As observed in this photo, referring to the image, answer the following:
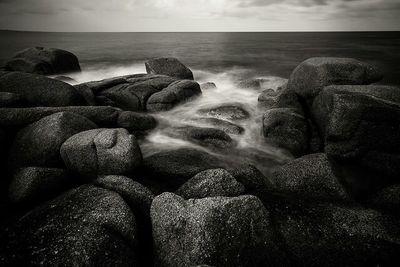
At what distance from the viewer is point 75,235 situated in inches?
129

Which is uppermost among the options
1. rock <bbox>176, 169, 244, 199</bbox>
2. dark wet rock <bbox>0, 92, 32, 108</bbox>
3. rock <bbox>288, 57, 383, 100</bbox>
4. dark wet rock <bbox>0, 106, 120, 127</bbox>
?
rock <bbox>288, 57, 383, 100</bbox>

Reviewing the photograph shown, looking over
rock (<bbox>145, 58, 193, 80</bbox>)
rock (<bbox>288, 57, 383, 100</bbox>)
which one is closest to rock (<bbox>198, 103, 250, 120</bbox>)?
rock (<bbox>288, 57, 383, 100</bbox>)

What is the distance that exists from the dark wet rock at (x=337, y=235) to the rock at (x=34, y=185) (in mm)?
4001

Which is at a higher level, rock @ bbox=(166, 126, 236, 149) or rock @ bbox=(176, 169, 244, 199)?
rock @ bbox=(176, 169, 244, 199)

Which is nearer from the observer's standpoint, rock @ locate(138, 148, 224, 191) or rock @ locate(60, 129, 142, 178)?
rock @ locate(60, 129, 142, 178)

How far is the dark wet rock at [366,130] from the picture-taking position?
5.68 metres

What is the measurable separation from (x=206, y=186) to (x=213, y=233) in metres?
1.04

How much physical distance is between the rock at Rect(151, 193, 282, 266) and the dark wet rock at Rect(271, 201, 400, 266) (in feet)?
1.39

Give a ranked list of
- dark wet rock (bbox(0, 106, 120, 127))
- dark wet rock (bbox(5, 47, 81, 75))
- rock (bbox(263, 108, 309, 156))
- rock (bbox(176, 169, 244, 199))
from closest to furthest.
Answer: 1. rock (bbox(176, 169, 244, 199))
2. dark wet rock (bbox(0, 106, 120, 127))
3. rock (bbox(263, 108, 309, 156))
4. dark wet rock (bbox(5, 47, 81, 75))

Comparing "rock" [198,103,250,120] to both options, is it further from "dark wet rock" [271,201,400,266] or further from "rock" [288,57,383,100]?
"dark wet rock" [271,201,400,266]

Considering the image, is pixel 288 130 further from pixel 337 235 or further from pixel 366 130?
pixel 337 235

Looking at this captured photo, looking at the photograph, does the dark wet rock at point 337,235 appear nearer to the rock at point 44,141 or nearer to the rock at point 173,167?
the rock at point 173,167

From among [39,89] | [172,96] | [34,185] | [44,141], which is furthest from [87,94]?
[34,185]

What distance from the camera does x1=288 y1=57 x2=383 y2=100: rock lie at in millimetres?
7926
